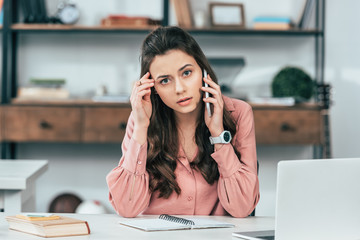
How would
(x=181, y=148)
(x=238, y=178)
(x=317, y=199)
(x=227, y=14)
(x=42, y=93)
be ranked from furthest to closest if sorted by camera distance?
(x=227, y=14)
(x=42, y=93)
(x=181, y=148)
(x=238, y=178)
(x=317, y=199)

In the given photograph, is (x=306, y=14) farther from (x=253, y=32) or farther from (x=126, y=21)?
(x=126, y=21)

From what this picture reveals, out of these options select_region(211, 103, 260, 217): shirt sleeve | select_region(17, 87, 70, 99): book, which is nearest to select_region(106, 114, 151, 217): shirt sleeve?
select_region(211, 103, 260, 217): shirt sleeve

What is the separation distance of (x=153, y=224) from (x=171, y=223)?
47 mm

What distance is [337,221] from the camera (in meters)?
1.22

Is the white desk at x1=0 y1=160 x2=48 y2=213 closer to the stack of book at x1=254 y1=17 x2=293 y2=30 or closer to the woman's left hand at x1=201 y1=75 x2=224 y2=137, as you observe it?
the woman's left hand at x1=201 y1=75 x2=224 y2=137

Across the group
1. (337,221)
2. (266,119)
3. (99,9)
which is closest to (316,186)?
(337,221)

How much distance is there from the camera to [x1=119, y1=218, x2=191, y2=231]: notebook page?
1410mm

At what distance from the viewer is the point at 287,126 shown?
3.40 meters

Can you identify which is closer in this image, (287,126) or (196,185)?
(196,185)

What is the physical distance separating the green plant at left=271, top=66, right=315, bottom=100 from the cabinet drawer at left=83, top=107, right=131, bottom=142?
3.22ft

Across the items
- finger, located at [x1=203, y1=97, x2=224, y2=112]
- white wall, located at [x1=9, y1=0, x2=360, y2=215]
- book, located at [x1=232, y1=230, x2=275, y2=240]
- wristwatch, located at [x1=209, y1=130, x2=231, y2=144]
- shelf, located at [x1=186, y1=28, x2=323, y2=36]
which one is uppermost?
shelf, located at [x1=186, y1=28, x2=323, y2=36]

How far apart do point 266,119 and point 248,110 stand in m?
1.55

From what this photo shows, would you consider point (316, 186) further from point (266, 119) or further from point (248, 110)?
point (266, 119)

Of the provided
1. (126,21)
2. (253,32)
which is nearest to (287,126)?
(253,32)
